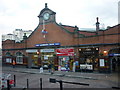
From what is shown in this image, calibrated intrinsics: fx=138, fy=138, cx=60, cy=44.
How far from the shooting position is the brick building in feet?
68.4

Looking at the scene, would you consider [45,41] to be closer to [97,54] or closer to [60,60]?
[60,60]

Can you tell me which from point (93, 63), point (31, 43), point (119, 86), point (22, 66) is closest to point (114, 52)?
point (93, 63)

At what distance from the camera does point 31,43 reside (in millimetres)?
30547

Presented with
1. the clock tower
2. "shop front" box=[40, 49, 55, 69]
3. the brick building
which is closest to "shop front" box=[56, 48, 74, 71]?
the brick building

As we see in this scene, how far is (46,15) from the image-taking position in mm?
27953

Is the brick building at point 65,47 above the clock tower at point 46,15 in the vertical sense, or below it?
below

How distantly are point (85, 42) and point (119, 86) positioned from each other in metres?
10.7

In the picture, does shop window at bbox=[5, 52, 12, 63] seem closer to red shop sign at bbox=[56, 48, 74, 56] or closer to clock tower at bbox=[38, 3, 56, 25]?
clock tower at bbox=[38, 3, 56, 25]

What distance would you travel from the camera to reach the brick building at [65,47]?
20.8 meters

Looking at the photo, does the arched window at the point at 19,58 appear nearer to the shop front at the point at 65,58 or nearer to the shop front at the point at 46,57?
the shop front at the point at 46,57

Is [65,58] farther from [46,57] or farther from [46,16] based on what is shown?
[46,16]

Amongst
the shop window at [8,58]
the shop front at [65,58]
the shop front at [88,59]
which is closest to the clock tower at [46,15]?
the shop front at [65,58]

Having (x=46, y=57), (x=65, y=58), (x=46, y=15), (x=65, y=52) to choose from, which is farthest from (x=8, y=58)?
(x=65, y=52)

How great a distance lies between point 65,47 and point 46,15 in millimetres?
7932
